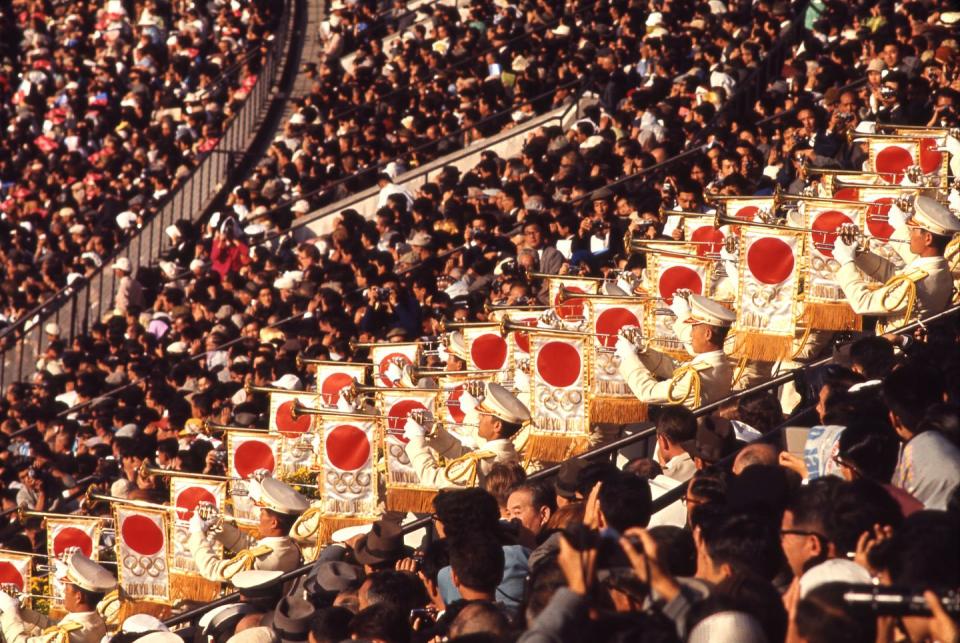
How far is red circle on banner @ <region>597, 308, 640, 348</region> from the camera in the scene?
10211mm

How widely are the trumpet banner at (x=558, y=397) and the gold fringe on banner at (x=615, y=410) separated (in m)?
0.06

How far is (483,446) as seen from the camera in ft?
31.3

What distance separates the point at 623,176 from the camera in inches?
611

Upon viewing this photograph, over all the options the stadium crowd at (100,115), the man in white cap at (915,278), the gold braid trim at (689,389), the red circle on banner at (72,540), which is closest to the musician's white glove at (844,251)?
the man in white cap at (915,278)

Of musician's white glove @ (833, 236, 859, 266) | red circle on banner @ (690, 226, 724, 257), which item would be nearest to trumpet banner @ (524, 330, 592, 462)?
red circle on banner @ (690, 226, 724, 257)

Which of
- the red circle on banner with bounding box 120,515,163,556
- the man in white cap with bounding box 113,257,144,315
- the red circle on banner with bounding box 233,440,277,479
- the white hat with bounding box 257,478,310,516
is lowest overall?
the red circle on banner with bounding box 120,515,163,556

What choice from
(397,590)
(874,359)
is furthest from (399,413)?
(397,590)

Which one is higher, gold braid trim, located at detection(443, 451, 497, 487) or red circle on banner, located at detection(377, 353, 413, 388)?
red circle on banner, located at detection(377, 353, 413, 388)

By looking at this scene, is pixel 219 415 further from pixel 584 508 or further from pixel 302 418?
pixel 584 508

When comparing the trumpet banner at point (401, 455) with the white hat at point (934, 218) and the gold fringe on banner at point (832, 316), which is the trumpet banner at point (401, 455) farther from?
the white hat at point (934, 218)

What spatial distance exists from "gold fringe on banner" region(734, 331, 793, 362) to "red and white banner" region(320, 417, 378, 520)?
232cm

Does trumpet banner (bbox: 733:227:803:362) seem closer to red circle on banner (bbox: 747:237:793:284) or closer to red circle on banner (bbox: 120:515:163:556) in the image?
red circle on banner (bbox: 747:237:793:284)

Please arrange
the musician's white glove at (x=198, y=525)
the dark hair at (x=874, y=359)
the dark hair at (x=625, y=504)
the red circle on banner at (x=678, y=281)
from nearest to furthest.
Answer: the dark hair at (x=625, y=504) < the dark hair at (x=874, y=359) < the red circle on banner at (x=678, y=281) < the musician's white glove at (x=198, y=525)

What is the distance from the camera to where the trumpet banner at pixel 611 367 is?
9.98m
